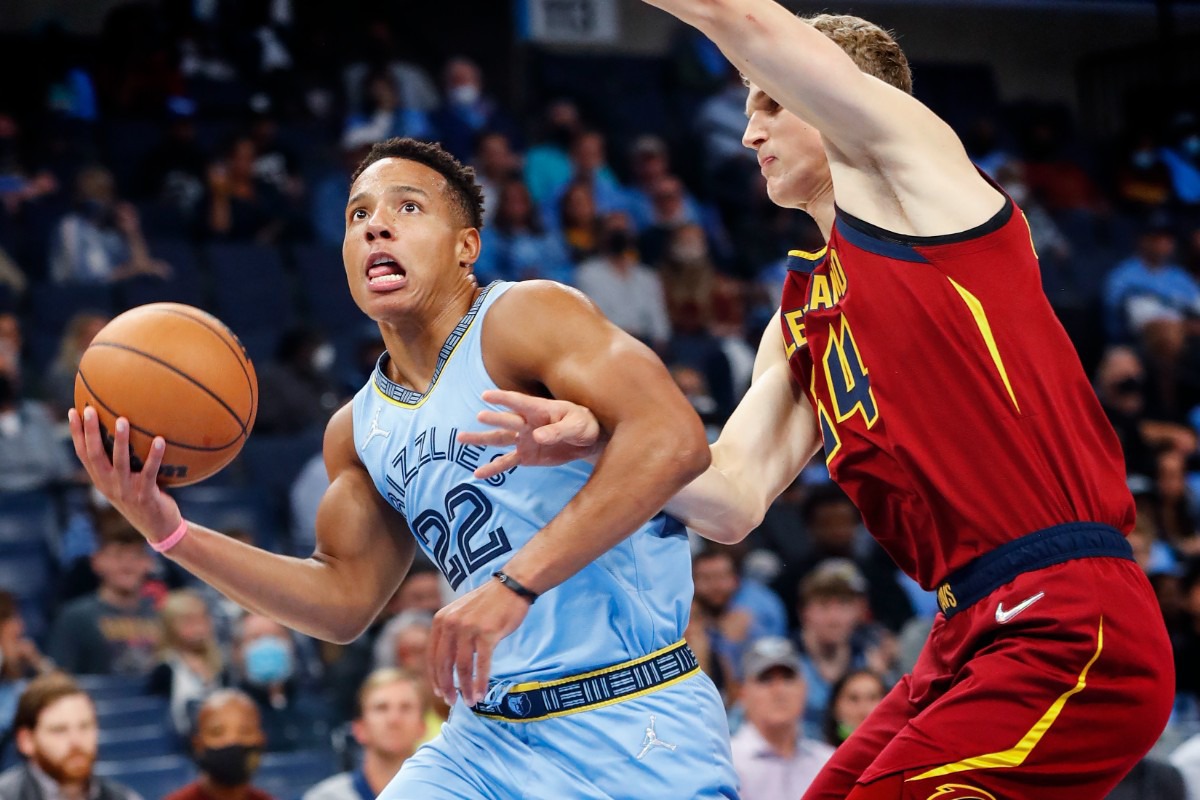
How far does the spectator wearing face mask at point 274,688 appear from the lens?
284 inches

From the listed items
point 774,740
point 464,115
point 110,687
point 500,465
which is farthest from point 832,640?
point 464,115

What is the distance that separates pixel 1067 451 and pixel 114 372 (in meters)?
2.04

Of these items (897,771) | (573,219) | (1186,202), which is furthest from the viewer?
(1186,202)

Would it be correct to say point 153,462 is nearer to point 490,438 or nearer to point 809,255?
point 490,438

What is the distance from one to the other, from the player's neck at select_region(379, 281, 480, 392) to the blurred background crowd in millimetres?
2744

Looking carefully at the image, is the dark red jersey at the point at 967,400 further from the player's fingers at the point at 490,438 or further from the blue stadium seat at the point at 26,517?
the blue stadium seat at the point at 26,517

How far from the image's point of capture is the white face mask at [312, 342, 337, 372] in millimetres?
9562

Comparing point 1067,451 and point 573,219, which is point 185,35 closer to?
→ point 573,219

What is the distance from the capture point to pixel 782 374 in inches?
152

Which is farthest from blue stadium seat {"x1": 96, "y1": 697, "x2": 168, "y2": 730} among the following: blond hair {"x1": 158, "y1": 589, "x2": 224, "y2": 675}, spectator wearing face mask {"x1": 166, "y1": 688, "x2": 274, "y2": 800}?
spectator wearing face mask {"x1": 166, "y1": 688, "x2": 274, "y2": 800}

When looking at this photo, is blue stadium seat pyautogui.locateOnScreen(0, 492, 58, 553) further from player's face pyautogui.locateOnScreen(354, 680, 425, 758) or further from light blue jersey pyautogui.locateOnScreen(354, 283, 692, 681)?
light blue jersey pyautogui.locateOnScreen(354, 283, 692, 681)

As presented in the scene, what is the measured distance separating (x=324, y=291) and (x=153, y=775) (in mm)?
4539

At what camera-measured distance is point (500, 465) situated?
10.3 feet

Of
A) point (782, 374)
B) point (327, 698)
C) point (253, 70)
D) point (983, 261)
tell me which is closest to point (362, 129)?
point (253, 70)
